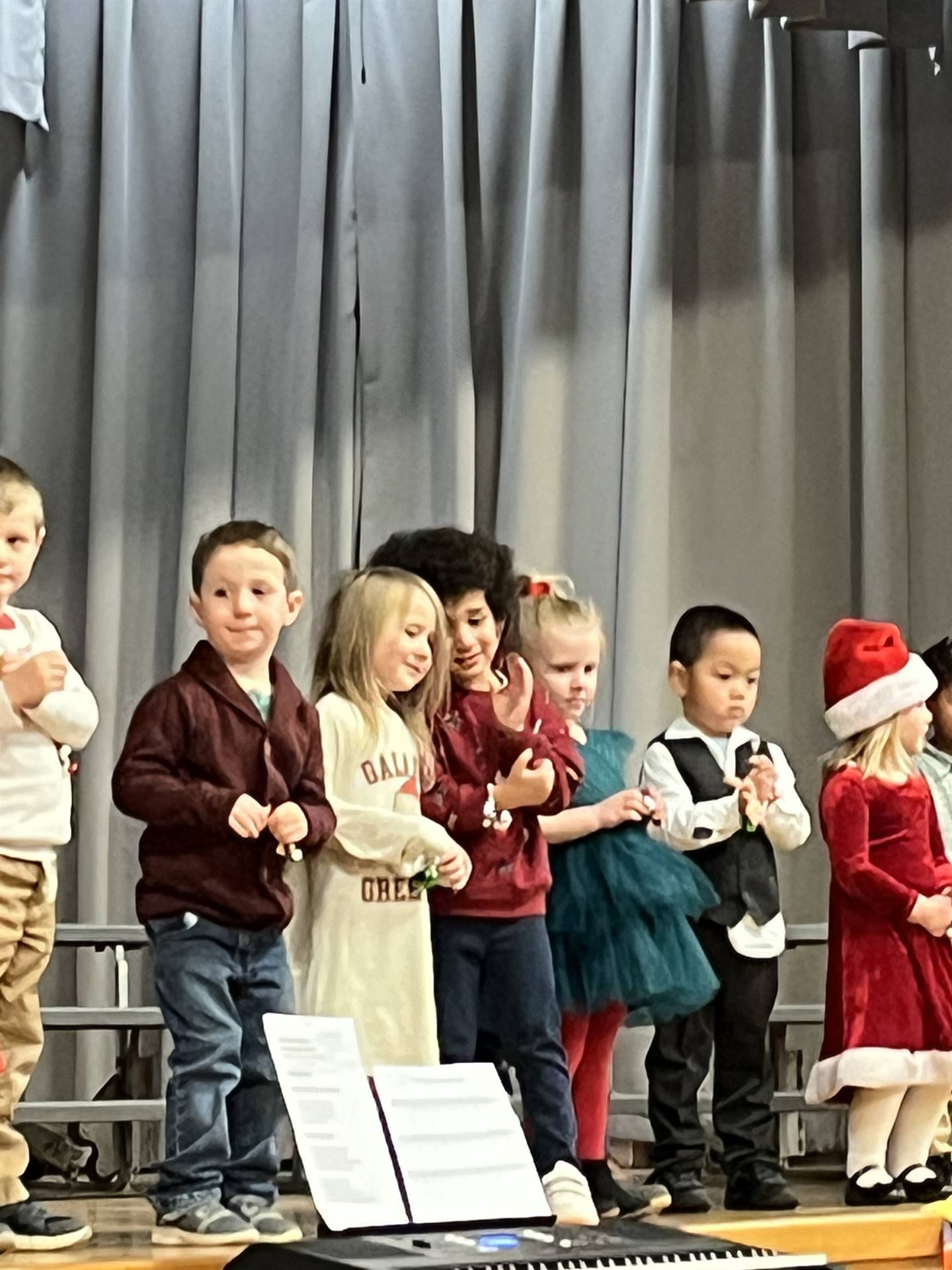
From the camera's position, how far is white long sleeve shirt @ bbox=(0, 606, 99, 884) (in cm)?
294

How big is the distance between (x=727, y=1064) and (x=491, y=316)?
1.98m

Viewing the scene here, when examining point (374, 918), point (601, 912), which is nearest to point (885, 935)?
point (601, 912)

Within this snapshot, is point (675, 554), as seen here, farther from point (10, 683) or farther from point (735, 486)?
point (10, 683)

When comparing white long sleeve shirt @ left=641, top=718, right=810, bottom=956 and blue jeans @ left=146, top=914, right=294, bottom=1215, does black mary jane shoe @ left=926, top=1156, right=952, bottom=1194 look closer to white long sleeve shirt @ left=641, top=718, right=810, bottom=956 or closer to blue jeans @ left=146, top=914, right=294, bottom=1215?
white long sleeve shirt @ left=641, top=718, right=810, bottom=956

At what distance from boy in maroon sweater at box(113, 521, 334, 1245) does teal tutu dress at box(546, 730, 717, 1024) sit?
558 mm

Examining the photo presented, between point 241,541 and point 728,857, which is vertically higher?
point 241,541

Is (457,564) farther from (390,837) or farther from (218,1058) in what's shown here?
(218,1058)

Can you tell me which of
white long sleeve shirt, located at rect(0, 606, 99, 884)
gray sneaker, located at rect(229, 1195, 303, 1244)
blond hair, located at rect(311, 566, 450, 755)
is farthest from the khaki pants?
blond hair, located at rect(311, 566, 450, 755)

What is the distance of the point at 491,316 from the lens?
Result: 4727mm

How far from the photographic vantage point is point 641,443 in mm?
4648

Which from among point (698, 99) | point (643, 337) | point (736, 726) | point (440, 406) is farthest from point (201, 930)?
point (698, 99)

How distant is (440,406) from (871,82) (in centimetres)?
135

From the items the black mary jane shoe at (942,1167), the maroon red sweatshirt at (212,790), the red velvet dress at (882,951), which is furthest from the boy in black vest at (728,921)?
the maroon red sweatshirt at (212,790)

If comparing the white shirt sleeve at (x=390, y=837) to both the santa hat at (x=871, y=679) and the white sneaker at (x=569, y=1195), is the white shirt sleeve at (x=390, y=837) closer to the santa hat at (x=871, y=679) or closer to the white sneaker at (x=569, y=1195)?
the white sneaker at (x=569, y=1195)
